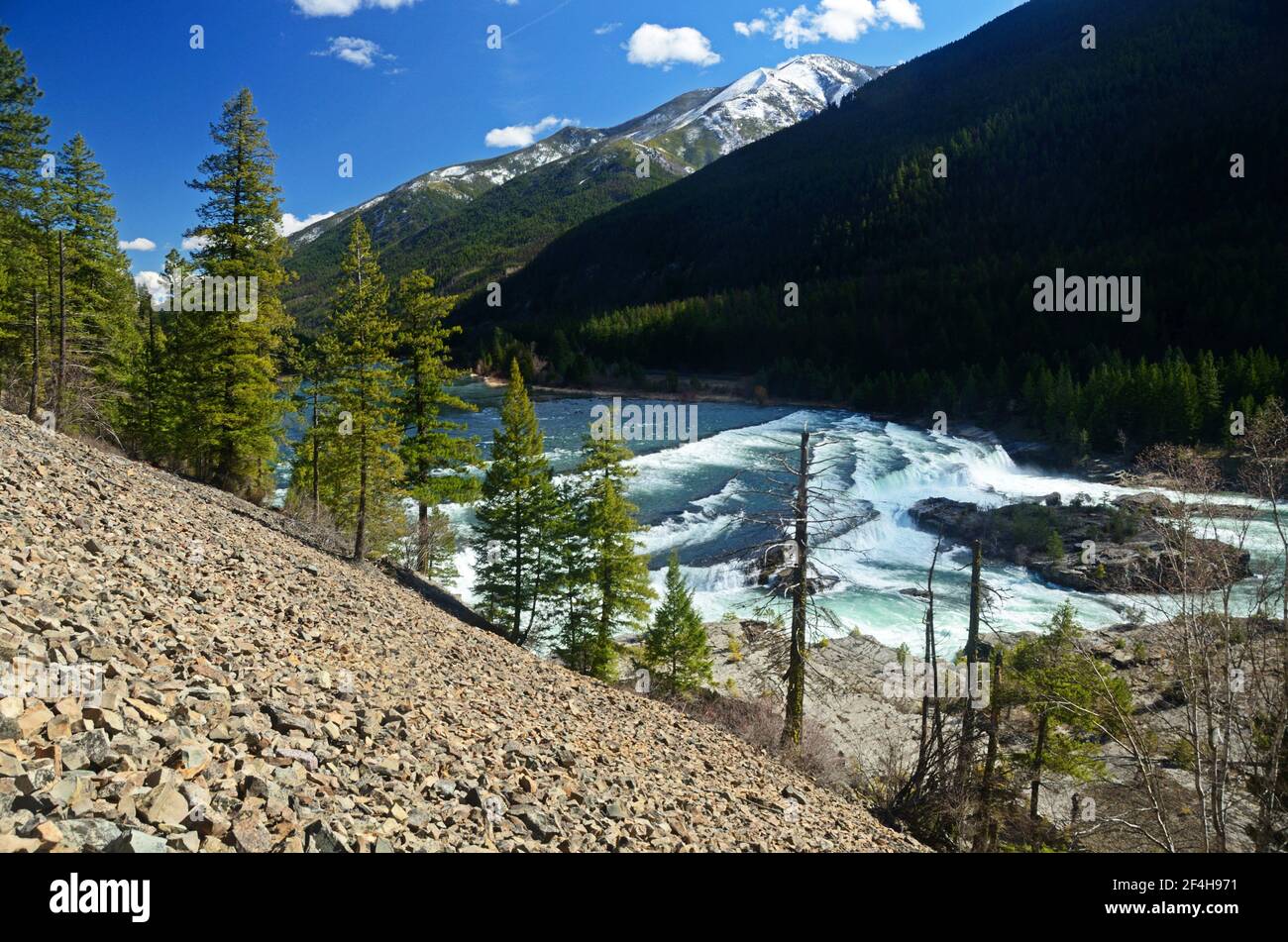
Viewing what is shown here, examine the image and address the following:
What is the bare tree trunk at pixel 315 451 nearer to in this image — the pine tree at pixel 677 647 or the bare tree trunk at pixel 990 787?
the pine tree at pixel 677 647

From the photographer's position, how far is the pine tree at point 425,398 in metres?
23.4

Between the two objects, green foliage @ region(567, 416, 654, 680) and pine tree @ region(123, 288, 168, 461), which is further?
pine tree @ region(123, 288, 168, 461)

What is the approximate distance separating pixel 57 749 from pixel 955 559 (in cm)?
3863

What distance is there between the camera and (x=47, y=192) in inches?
1052

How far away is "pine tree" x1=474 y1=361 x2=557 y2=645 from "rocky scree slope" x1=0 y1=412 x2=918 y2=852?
8167 millimetres

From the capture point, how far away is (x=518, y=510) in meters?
23.2

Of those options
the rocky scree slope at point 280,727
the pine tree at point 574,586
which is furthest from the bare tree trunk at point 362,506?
the pine tree at point 574,586

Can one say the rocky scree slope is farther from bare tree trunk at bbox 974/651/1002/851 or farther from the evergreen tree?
the evergreen tree

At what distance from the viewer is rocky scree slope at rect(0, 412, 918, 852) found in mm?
4820

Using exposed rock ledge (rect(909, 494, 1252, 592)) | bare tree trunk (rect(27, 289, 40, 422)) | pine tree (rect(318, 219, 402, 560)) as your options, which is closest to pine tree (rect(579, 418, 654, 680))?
pine tree (rect(318, 219, 402, 560))

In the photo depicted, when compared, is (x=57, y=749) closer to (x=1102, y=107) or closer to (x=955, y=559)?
(x=955, y=559)

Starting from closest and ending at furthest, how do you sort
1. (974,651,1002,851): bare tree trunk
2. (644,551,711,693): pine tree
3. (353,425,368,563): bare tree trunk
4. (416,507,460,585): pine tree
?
(974,651,1002,851): bare tree trunk < (353,425,368,563): bare tree trunk < (644,551,711,693): pine tree < (416,507,460,585): pine tree
